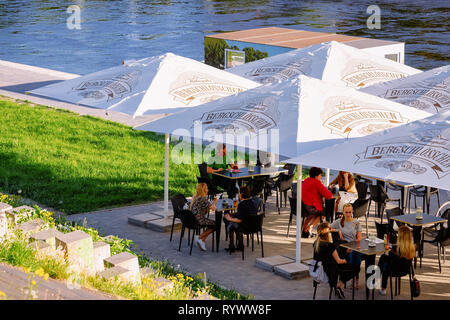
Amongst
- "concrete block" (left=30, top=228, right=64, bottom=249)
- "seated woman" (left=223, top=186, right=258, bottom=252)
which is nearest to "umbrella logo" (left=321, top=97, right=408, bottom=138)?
"seated woman" (left=223, top=186, right=258, bottom=252)

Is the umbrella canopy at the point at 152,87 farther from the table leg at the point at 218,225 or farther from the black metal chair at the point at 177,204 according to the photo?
the table leg at the point at 218,225

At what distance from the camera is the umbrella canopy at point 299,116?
10492 millimetres

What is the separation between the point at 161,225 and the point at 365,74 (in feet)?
18.1

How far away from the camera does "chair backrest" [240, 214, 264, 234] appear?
38.4 ft

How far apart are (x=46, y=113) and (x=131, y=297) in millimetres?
18100

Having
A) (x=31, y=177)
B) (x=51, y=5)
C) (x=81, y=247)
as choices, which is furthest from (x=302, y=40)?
(x=51, y=5)

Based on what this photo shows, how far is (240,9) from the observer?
3184 inches

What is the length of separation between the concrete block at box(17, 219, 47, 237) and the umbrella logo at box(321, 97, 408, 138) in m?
4.34

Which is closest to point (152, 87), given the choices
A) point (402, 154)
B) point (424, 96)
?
point (424, 96)

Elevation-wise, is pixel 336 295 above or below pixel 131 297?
below

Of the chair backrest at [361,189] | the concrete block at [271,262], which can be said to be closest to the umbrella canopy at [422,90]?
the chair backrest at [361,189]

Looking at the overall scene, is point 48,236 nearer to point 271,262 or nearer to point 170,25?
point 271,262

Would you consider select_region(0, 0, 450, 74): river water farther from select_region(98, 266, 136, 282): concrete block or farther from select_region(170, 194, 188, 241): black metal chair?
select_region(98, 266, 136, 282): concrete block

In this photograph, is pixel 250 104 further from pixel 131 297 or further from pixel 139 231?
pixel 131 297
